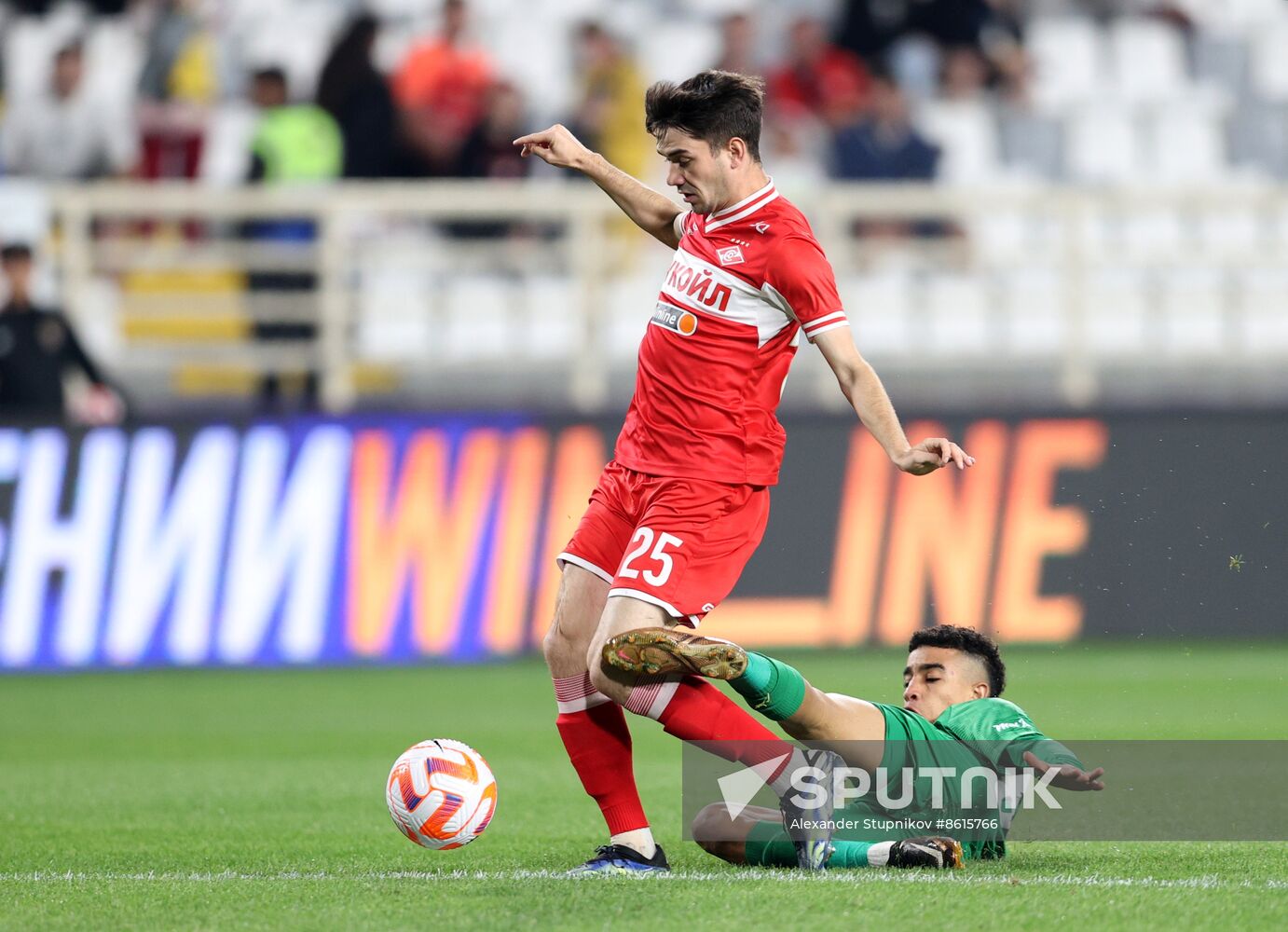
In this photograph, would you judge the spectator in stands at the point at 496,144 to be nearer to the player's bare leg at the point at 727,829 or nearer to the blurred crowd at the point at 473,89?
the blurred crowd at the point at 473,89

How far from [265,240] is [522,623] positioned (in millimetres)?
3353

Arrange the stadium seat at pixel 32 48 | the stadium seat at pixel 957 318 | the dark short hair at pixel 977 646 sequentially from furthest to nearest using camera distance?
the stadium seat at pixel 32 48 < the stadium seat at pixel 957 318 < the dark short hair at pixel 977 646

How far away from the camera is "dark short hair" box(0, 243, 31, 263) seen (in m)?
11.5

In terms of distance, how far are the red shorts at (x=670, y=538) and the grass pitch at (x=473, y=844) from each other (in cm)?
75

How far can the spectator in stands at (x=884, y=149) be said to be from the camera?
1400cm

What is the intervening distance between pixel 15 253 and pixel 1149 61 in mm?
9672

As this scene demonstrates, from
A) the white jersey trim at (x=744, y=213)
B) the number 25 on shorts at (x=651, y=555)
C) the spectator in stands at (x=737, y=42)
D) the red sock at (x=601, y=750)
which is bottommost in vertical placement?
the red sock at (x=601, y=750)

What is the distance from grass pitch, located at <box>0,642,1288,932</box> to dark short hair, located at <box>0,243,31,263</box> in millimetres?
2779

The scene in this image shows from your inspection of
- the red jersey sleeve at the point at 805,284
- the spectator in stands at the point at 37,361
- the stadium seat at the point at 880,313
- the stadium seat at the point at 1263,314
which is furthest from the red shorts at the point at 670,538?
the stadium seat at the point at 1263,314

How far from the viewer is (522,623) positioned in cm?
1144

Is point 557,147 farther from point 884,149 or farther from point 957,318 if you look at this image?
point 884,149

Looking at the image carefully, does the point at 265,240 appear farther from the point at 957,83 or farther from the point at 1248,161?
the point at 1248,161

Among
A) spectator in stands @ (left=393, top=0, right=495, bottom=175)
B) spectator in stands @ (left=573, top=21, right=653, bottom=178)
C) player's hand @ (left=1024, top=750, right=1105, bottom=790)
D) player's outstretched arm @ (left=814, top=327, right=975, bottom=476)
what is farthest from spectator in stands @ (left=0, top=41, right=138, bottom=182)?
player's hand @ (left=1024, top=750, right=1105, bottom=790)

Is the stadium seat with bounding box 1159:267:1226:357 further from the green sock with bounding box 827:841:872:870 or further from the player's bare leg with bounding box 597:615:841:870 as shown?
the player's bare leg with bounding box 597:615:841:870
